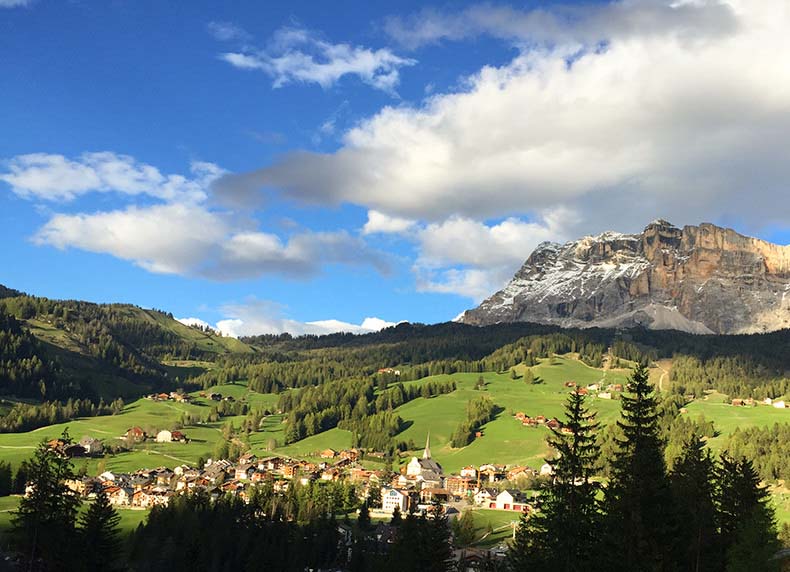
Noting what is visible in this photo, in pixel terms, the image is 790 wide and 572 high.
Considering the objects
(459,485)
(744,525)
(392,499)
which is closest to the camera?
(744,525)

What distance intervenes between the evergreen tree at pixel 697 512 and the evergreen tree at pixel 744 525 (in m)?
1.59

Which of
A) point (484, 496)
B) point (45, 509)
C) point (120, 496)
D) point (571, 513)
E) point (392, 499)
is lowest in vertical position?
point (392, 499)

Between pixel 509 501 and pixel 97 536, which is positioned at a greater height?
pixel 97 536

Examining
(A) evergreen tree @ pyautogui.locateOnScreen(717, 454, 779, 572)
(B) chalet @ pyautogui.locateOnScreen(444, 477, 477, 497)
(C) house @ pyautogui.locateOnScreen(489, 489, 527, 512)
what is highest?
(A) evergreen tree @ pyautogui.locateOnScreen(717, 454, 779, 572)

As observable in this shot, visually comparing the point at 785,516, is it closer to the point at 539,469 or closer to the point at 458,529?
the point at 458,529

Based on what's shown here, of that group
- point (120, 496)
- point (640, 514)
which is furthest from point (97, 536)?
point (120, 496)

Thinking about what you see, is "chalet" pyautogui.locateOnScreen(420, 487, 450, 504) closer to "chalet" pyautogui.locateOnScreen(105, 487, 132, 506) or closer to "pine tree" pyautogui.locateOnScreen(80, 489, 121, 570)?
"chalet" pyautogui.locateOnScreen(105, 487, 132, 506)

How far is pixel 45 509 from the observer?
156ft

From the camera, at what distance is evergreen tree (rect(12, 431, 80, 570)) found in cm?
4744

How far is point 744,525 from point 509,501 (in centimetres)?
11278

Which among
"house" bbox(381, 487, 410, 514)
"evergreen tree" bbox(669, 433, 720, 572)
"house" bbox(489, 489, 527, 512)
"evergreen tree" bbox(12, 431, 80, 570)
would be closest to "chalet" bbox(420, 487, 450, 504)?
"house" bbox(381, 487, 410, 514)

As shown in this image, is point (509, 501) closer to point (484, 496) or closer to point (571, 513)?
point (484, 496)

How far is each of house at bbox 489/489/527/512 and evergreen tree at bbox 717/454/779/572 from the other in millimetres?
95750

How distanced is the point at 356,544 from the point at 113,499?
69024 mm
